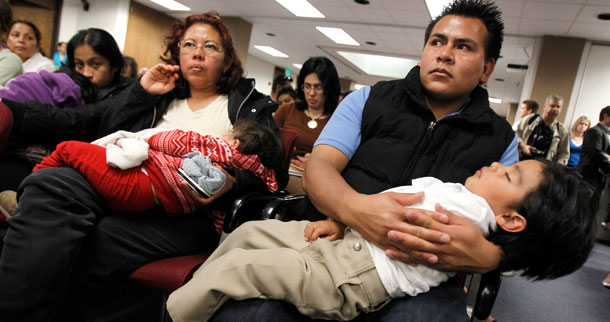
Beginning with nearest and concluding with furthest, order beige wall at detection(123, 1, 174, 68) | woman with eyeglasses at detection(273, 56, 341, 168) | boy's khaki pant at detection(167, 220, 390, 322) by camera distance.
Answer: boy's khaki pant at detection(167, 220, 390, 322), woman with eyeglasses at detection(273, 56, 341, 168), beige wall at detection(123, 1, 174, 68)

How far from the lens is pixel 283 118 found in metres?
3.52

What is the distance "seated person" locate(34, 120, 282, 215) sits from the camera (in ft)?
4.18

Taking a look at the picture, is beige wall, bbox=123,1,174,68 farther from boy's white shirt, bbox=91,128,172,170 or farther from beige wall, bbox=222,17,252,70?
boy's white shirt, bbox=91,128,172,170

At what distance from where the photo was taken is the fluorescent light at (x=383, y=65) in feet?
44.2

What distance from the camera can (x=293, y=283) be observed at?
89cm

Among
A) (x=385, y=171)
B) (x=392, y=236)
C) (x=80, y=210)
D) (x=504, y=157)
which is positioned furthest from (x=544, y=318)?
(x=80, y=210)

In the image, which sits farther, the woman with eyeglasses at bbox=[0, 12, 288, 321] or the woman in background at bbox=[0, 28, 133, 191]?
the woman in background at bbox=[0, 28, 133, 191]

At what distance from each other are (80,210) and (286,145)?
0.98m

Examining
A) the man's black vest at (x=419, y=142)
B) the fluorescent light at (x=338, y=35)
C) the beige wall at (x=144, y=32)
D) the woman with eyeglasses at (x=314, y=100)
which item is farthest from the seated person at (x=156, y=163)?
the beige wall at (x=144, y=32)

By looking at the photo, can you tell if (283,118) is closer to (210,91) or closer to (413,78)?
(210,91)

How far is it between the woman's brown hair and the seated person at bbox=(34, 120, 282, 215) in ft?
1.33

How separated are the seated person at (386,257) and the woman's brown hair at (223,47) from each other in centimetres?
107

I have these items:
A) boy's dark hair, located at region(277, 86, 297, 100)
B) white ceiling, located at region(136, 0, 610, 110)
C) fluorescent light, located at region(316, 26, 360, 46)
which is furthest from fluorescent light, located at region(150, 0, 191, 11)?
boy's dark hair, located at region(277, 86, 297, 100)

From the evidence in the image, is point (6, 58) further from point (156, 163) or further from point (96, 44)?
point (156, 163)
